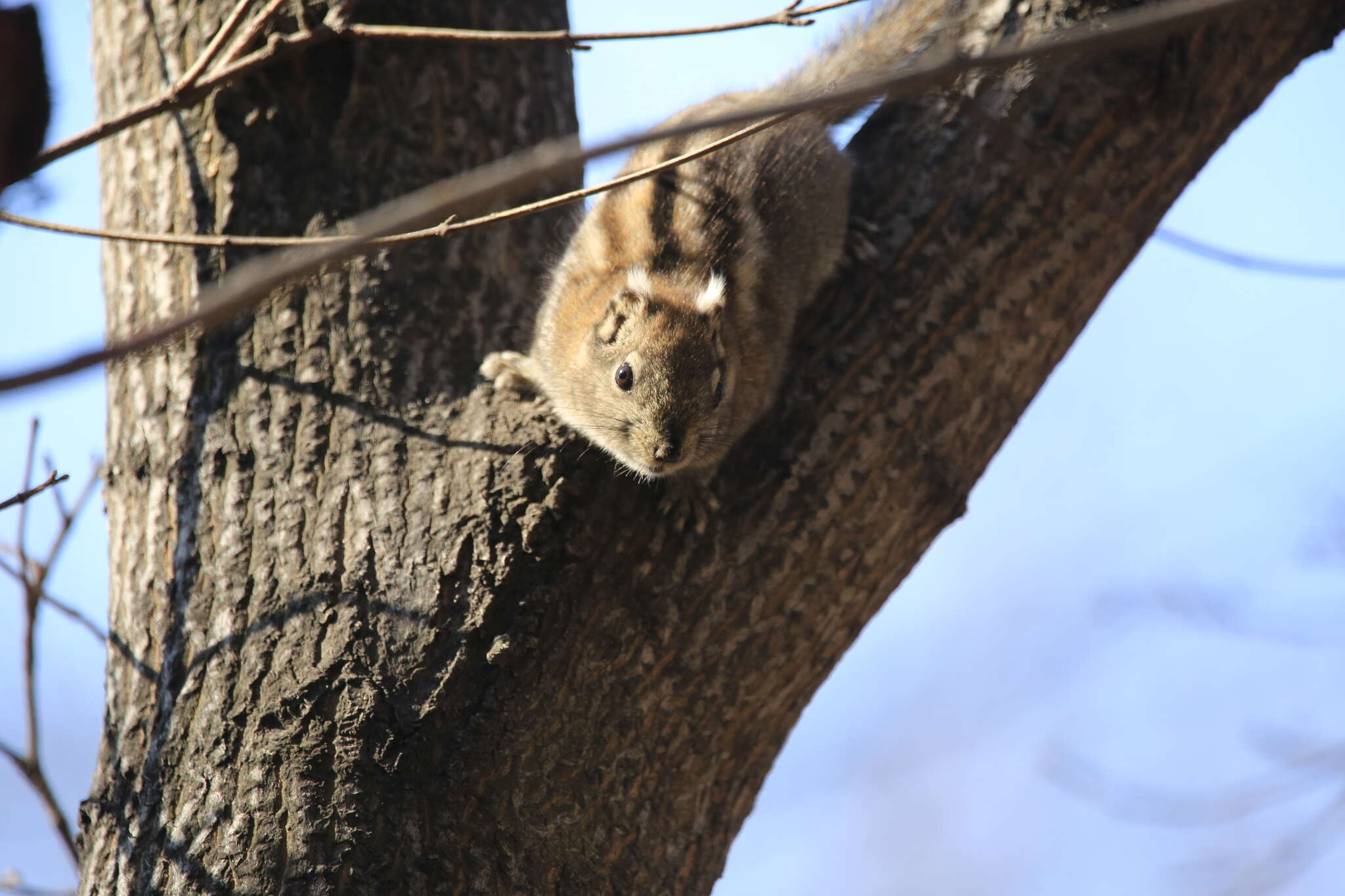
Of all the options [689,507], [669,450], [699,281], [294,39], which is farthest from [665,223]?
[294,39]

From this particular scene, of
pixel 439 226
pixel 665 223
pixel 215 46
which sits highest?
pixel 665 223

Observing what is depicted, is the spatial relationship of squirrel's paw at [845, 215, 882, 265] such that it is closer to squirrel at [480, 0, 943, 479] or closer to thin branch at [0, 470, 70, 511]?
squirrel at [480, 0, 943, 479]

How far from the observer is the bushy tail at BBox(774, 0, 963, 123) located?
14.1ft

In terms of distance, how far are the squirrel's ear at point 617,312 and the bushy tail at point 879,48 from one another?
109 centimetres

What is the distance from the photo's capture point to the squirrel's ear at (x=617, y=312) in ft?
12.6

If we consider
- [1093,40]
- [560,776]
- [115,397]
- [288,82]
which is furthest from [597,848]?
[288,82]

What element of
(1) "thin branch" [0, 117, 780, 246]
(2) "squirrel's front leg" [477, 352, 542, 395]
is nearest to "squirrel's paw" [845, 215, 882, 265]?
(2) "squirrel's front leg" [477, 352, 542, 395]

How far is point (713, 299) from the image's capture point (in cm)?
368

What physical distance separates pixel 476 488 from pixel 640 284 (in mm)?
1190

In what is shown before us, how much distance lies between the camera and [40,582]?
10.3 ft

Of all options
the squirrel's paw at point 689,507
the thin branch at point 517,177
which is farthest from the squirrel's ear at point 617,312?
the thin branch at point 517,177

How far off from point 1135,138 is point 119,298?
11.1 feet

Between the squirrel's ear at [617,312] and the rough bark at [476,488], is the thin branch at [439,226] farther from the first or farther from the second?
the squirrel's ear at [617,312]

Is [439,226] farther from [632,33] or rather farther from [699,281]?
[699,281]
